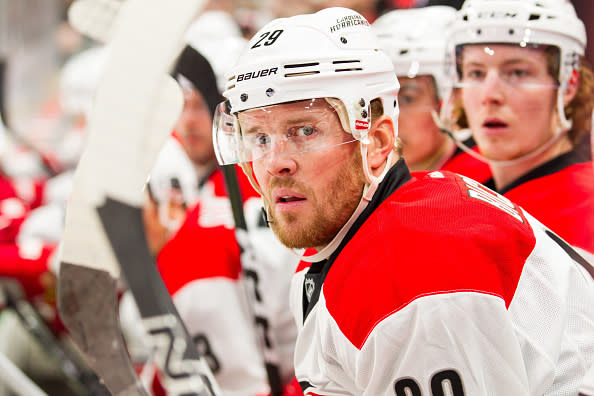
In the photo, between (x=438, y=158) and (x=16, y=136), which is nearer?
(x=438, y=158)

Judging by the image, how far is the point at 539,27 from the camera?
1548 mm

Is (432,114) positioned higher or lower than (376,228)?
lower

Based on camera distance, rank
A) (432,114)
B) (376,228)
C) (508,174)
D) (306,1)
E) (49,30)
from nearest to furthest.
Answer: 1. (376,228)
2. (508,174)
3. (432,114)
4. (306,1)
5. (49,30)

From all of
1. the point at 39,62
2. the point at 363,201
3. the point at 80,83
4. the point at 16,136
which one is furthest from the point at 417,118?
the point at 39,62

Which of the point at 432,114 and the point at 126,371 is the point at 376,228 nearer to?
the point at 126,371

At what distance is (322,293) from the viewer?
1.27 metres

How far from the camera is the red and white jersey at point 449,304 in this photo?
3.56 feet

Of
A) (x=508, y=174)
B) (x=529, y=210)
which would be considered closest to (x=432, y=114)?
(x=508, y=174)

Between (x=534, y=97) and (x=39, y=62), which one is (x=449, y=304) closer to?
(x=534, y=97)

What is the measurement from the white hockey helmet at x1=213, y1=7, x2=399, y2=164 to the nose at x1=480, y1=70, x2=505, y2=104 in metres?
0.34

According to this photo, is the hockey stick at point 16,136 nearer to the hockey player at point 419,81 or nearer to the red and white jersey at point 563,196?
the hockey player at point 419,81

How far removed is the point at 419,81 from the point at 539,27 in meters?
0.56

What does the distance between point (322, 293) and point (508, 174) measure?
685mm

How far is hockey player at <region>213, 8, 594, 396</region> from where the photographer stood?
109 cm
